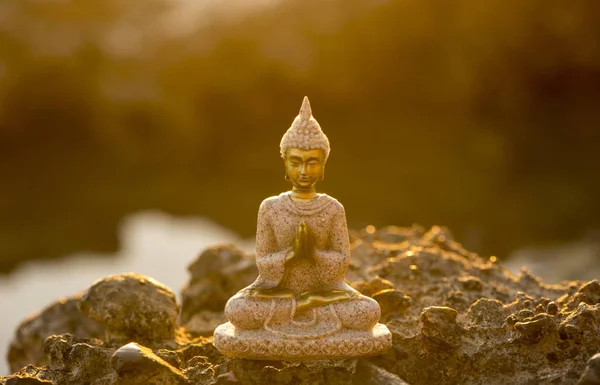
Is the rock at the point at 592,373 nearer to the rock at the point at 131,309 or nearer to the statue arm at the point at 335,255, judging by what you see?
the statue arm at the point at 335,255

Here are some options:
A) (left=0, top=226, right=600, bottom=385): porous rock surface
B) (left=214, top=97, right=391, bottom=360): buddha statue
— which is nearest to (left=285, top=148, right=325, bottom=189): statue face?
(left=214, top=97, right=391, bottom=360): buddha statue

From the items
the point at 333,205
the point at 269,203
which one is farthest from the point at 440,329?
the point at 269,203

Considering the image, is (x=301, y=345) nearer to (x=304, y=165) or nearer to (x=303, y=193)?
(x=303, y=193)

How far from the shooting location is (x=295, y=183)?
563 cm

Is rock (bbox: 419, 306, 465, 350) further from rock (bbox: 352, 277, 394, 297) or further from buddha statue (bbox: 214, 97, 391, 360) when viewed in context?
rock (bbox: 352, 277, 394, 297)

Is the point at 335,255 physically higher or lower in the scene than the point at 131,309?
higher

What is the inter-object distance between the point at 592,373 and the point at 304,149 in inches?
84.1

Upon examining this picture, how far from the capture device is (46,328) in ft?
25.5

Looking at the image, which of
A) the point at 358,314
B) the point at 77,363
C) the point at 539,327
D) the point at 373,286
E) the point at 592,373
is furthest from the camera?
the point at 373,286

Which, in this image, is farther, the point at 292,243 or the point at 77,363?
the point at 77,363

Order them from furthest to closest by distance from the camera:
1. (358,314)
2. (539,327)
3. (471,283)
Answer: (471,283)
(539,327)
(358,314)

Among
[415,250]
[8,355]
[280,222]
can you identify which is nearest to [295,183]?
[280,222]

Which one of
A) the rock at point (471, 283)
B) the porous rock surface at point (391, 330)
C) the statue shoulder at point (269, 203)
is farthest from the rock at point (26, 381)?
the rock at point (471, 283)

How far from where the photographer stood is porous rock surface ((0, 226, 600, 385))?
17.7 ft
